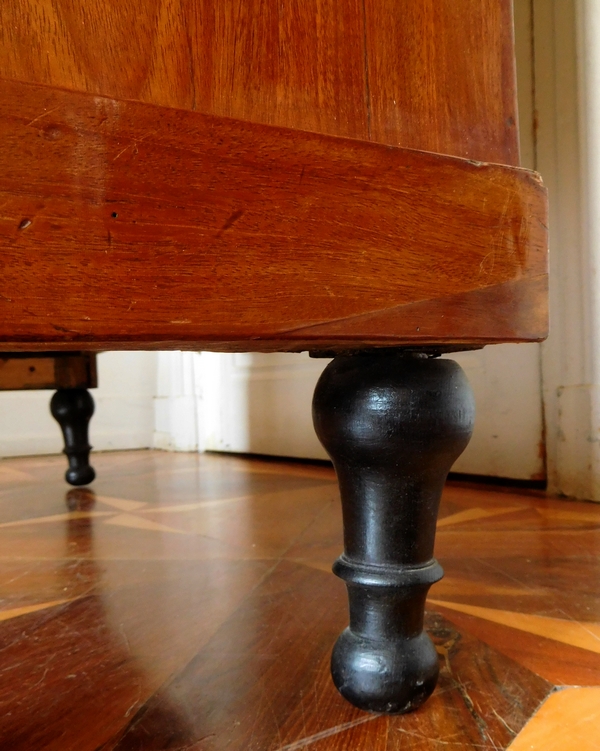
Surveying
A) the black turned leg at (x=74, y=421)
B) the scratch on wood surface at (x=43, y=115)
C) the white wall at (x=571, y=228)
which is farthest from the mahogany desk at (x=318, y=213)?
the black turned leg at (x=74, y=421)

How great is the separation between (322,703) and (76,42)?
1.49ft

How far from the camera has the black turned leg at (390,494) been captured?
17.2 inches

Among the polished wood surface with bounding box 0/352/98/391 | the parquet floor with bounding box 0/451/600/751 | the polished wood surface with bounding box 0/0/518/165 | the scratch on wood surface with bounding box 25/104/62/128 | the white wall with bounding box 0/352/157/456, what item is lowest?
the parquet floor with bounding box 0/451/600/751

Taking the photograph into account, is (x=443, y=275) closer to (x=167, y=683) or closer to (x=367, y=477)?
(x=367, y=477)

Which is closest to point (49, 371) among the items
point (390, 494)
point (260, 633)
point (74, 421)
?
point (74, 421)

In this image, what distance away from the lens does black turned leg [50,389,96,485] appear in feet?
5.15

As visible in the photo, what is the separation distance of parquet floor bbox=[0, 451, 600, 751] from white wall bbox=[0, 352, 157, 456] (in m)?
1.35

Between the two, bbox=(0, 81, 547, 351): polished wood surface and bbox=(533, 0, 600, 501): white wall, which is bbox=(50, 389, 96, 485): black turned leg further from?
bbox=(0, 81, 547, 351): polished wood surface

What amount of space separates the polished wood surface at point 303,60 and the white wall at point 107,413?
7.53 feet

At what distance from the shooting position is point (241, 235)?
1.10ft

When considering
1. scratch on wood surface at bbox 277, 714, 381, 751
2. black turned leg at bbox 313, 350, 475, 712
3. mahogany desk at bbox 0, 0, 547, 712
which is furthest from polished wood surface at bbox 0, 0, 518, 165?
scratch on wood surface at bbox 277, 714, 381, 751

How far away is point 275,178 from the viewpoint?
1.13 ft

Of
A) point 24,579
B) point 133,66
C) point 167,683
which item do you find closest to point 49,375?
point 24,579

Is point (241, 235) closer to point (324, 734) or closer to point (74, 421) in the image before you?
point (324, 734)
